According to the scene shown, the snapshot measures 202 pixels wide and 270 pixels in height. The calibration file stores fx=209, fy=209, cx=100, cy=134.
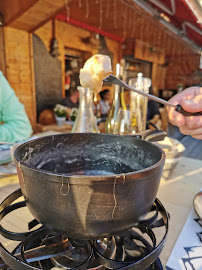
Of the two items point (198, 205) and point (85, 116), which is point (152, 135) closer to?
point (198, 205)

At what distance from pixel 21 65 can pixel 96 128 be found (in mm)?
3297

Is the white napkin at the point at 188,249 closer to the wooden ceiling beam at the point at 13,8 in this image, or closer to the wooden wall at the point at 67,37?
the wooden ceiling beam at the point at 13,8

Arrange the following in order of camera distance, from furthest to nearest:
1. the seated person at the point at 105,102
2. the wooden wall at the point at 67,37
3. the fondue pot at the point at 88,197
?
the seated person at the point at 105,102
the wooden wall at the point at 67,37
the fondue pot at the point at 88,197

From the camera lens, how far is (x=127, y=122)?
1.06 meters

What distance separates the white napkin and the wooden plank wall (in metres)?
3.79

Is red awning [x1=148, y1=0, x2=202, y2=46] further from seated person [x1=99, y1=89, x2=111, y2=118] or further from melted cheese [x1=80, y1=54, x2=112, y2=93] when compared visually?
melted cheese [x1=80, y1=54, x2=112, y2=93]

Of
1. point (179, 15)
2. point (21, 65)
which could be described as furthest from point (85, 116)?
point (179, 15)

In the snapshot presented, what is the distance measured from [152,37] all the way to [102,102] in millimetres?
3233

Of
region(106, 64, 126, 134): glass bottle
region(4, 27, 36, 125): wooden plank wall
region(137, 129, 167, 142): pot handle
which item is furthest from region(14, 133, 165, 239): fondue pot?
region(4, 27, 36, 125): wooden plank wall

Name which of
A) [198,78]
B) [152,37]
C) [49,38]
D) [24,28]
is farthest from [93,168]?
[198,78]

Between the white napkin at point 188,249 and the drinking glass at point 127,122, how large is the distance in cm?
53

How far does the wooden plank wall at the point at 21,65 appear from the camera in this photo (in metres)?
3.59

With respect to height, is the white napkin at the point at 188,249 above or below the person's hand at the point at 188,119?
below

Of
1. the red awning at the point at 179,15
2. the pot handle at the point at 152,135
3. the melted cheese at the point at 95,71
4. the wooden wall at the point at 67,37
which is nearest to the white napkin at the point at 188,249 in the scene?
the pot handle at the point at 152,135
